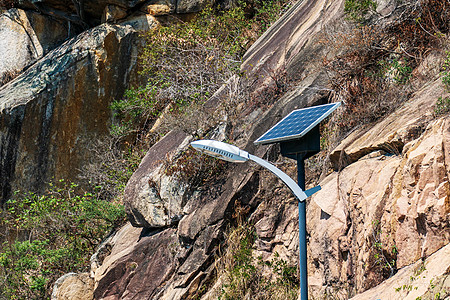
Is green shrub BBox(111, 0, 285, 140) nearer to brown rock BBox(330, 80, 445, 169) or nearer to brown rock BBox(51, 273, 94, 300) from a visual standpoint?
Result: brown rock BBox(51, 273, 94, 300)

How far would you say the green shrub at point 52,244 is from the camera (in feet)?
33.8

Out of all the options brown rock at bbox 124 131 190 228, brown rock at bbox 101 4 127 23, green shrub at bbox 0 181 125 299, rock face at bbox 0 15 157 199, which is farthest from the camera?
brown rock at bbox 101 4 127 23

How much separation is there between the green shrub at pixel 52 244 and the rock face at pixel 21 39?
5.44m

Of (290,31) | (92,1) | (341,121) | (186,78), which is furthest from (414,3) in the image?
(92,1)

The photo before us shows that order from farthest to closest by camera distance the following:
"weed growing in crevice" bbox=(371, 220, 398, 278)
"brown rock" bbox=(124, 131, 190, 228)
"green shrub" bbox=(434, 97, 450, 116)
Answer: "brown rock" bbox=(124, 131, 190, 228) → "green shrub" bbox=(434, 97, 450, 116) → "weed growing in crevice" bbox=(371, 220, 398, 278)

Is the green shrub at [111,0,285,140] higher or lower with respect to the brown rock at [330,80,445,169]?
higher

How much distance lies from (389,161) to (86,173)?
31.4 ft

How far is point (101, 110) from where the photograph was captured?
1385cm

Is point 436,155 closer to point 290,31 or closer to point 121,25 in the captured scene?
point 290,31

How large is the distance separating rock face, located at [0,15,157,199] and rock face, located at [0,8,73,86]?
1.33 meters

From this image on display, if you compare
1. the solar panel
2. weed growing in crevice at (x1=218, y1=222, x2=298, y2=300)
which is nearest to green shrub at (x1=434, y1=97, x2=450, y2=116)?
the solar panel

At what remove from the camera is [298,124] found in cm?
485

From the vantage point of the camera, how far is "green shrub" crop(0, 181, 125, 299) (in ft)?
33.8

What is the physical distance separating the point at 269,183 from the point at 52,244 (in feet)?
19.9
